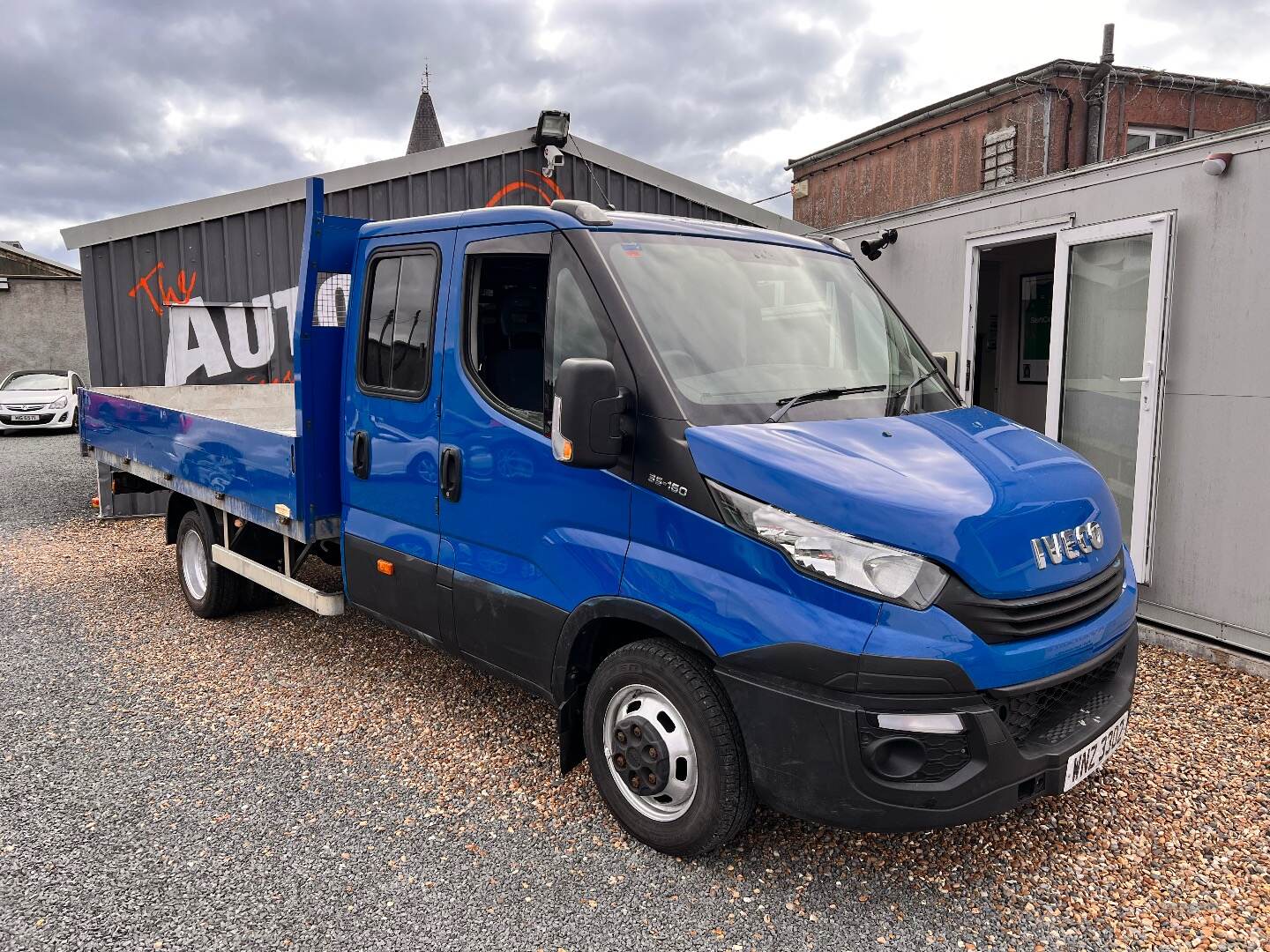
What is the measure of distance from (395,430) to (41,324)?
79.1 feet

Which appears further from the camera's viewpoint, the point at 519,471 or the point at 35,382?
the point at 35,382

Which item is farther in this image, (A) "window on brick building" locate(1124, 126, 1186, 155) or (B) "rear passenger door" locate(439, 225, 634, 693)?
(A) "window on brick building" locate(1124, 126, 1186, 155)

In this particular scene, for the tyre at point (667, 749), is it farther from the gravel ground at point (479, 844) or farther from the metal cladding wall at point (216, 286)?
the metal cladding wall at point (216, 286)

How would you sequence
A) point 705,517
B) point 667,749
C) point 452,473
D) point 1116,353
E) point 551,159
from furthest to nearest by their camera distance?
point 551,159 < point 1116,353 < point 452,473 < point 667,749 < point 705,517

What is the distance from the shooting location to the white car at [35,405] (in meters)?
17.4

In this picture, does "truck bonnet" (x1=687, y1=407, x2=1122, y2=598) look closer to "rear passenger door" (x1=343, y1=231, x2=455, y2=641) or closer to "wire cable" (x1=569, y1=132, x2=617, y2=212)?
"rear passenger door" (x1=343, y1=231, x2=455, y2=641)

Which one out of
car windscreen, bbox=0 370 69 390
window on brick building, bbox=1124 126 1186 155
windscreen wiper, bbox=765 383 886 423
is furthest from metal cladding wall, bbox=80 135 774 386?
window on brick building, bbox=1124 126 1186 155

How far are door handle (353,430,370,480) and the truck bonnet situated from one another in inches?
74.6

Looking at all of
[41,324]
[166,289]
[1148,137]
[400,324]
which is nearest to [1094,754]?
[400,324]

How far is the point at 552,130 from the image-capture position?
9.90m

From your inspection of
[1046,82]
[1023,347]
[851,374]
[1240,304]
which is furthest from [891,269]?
→ [1046,82]

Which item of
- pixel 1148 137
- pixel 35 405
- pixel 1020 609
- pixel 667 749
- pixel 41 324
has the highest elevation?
pixel 1148 137

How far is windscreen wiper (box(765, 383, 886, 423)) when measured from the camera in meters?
3.01

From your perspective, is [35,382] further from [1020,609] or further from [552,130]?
[1020,609]
